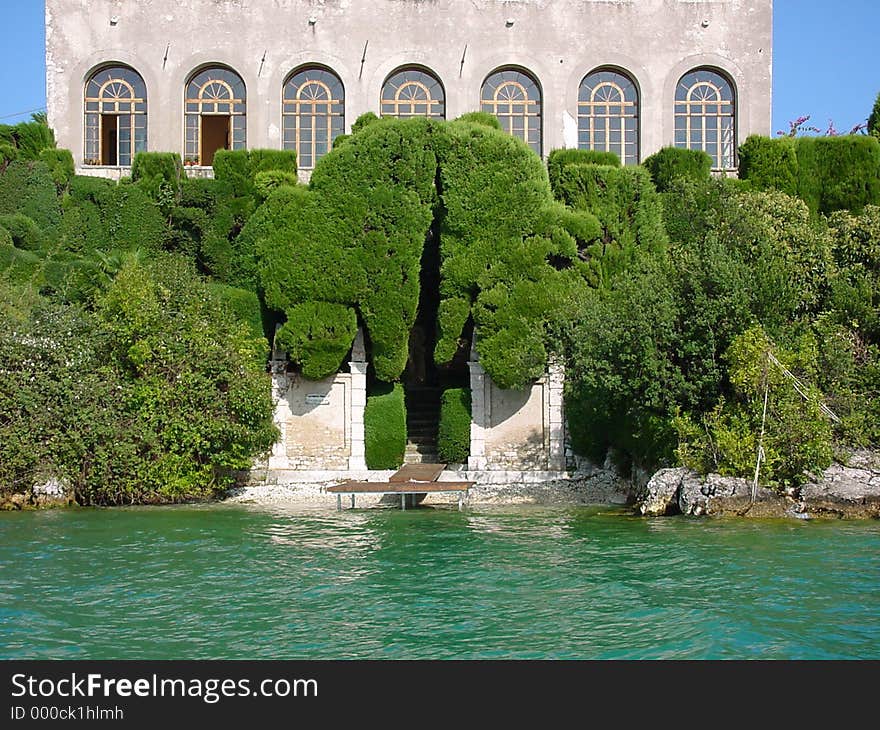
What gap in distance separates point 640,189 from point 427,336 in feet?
20.6

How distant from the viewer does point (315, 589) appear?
12.5m

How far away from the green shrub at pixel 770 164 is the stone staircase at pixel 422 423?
10.0 meters

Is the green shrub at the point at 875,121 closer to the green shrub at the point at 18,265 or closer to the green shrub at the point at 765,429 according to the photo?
the green shrub at the point at 765,429

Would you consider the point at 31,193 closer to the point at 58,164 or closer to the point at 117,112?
the point at 58,164

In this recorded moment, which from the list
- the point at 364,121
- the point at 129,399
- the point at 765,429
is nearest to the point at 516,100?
the point at 364,121

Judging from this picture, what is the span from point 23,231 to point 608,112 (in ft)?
53.3

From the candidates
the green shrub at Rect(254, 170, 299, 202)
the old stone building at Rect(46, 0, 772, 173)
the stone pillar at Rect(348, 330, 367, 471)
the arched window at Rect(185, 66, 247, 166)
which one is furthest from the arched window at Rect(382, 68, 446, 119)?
the stone pillar at Rect(348, 330, 367, 471)

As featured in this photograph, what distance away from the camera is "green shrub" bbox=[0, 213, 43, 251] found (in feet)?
86.1

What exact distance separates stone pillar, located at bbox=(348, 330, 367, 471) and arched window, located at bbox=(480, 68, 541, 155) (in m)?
10.2

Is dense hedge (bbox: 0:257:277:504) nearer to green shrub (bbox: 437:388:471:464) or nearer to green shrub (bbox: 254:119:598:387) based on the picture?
green shrub (bbox: 254:119:598:387)

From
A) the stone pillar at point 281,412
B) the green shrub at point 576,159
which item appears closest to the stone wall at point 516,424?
the stone pillar at point 281,412

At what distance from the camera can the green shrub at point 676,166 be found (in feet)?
88.5
